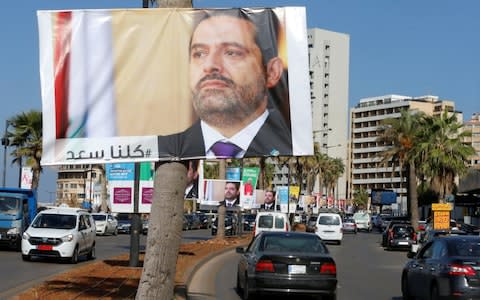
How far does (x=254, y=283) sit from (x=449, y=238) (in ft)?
12.9

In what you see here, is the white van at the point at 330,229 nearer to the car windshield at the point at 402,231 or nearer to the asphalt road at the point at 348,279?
the car windshield at the point at 402,231

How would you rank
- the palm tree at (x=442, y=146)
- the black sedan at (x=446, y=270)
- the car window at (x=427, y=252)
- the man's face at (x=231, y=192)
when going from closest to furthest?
the black sedan at (x=446, y=270) < the car window at (x=427, y=252) < the man's face at (x=231, y=192) < the palm tree at (x=442, y=146)

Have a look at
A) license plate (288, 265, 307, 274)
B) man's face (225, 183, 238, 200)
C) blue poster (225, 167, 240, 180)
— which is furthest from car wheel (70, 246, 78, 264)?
blue poster (225, 167, 240, 180)

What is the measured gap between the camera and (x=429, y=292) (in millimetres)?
15180

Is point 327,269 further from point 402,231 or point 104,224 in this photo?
point 104,224

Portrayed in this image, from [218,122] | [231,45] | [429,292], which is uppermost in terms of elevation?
[231,45]

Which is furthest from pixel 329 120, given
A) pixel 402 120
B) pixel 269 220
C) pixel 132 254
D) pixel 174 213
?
pixel 174 213

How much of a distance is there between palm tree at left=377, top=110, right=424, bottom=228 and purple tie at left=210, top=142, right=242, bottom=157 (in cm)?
5249

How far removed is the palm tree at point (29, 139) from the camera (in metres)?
48.4

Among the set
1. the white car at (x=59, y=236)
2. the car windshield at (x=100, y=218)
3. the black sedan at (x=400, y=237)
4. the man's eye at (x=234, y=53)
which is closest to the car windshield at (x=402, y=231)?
the black sedan at (x=400, y=237)

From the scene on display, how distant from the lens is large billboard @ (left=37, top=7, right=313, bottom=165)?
339 inches

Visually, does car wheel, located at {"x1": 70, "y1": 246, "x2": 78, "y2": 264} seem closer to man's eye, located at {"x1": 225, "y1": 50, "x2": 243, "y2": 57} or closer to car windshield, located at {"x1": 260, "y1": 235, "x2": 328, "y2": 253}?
car windshield, located at {"x1": 260, "y1": 235, "x2": 328, "y2": 253}

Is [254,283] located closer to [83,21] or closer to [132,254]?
[132,254]

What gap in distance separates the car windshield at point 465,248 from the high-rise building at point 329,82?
361 feet
